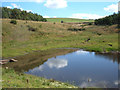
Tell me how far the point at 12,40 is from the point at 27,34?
12.4 metres

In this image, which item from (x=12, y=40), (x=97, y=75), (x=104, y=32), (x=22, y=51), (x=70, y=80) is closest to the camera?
(x=70, y=80)

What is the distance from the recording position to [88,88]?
18.7 metres

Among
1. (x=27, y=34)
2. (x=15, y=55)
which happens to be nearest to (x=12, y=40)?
(x=27, y=34)

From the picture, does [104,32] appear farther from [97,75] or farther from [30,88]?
[30,88]

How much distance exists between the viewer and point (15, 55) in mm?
41656

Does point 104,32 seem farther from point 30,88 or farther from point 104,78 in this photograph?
point 30,88

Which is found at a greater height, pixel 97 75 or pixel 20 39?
pixel 20 39

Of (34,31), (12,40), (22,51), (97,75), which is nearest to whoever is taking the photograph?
(97,75)

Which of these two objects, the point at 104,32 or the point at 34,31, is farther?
the point at 104,32

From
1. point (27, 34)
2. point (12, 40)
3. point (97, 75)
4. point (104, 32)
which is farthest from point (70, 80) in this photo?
point (104, 32)

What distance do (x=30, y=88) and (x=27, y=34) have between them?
5958 centimetres

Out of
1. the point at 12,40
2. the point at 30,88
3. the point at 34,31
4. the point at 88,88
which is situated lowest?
the point at 88,88

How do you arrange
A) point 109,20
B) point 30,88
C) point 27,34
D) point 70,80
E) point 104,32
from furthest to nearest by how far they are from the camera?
point 109,20, point 104,32, point 27,34, point 70,80, point 30,88

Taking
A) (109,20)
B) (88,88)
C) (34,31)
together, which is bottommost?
(88,88)
